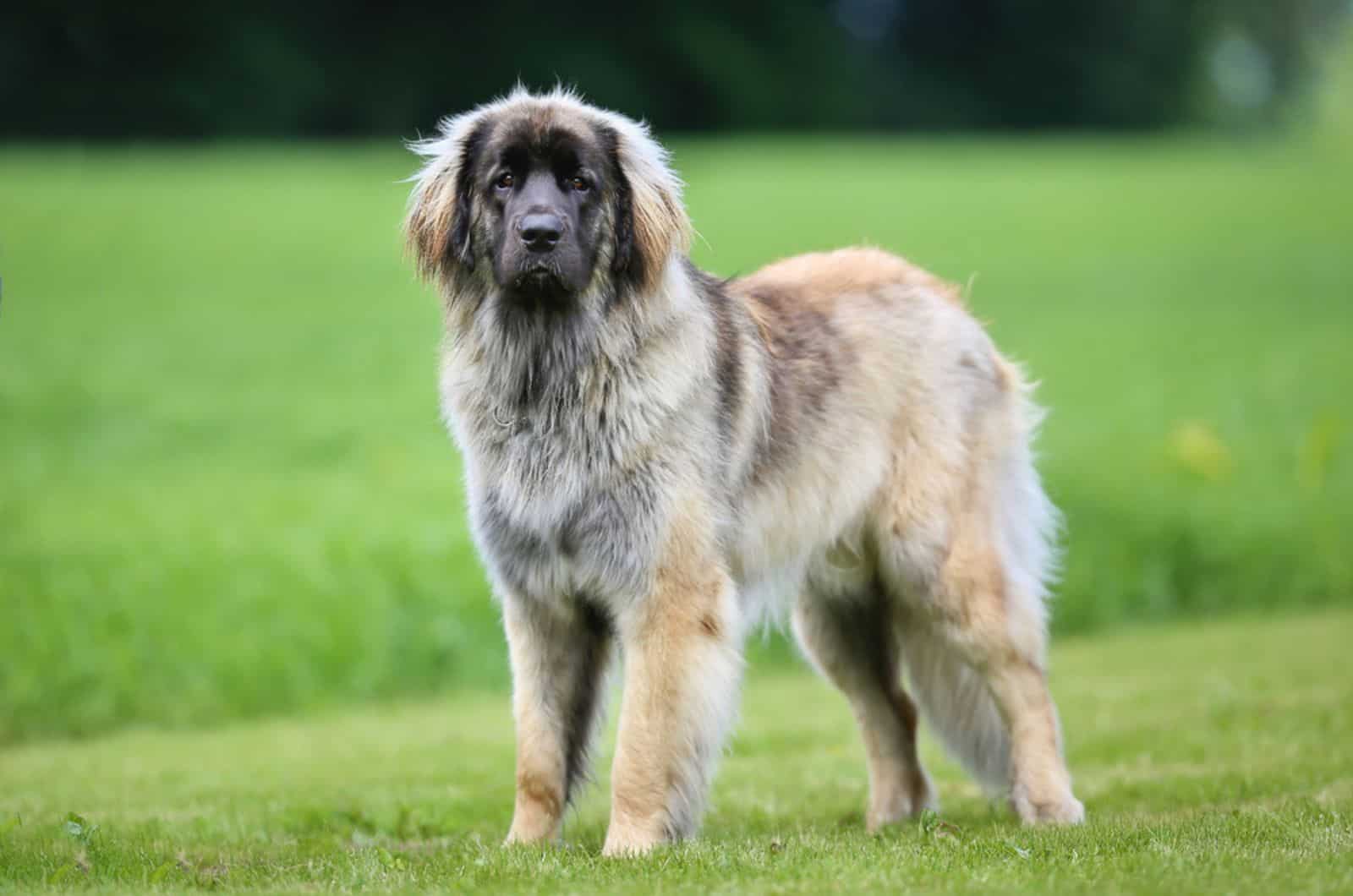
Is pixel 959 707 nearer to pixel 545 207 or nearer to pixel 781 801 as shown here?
pixel 781 801

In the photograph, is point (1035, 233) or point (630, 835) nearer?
point (630, 835)

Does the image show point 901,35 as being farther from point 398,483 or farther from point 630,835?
point 630,835

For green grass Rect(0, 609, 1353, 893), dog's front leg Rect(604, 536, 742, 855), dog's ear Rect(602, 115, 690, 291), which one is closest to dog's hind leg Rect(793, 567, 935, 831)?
green grass Rect(0, 609, 1353, 893)

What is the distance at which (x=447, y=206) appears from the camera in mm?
5816

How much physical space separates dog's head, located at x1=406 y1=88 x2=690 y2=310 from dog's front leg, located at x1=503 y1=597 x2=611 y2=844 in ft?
3.78

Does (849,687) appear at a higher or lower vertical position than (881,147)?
lower

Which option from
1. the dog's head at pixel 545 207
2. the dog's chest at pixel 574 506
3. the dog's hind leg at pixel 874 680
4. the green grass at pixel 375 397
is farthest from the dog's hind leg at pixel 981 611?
the dog's head at pixel 545 207

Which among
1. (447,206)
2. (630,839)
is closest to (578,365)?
(447,206)

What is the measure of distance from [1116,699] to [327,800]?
15.7 feet

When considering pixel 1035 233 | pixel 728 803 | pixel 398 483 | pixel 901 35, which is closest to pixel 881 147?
pixel 1035 233

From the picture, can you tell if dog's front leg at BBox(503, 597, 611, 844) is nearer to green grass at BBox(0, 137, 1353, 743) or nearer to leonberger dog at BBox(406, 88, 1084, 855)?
leonberger dog at BBox(406, 88, 1084, 855)

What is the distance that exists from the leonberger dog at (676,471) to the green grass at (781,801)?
0.43 m

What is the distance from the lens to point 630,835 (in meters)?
5.55

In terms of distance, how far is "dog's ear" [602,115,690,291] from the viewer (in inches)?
227
